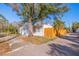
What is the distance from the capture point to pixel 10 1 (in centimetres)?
283

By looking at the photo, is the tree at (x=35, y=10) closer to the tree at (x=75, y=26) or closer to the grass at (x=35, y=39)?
the grass at (x=35, y=39)

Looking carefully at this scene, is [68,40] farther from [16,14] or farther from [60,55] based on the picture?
[16,14]

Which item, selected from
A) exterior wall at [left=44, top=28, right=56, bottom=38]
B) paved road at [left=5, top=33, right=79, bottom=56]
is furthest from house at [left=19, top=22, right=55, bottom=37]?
paved road at [left=5, top=33, right=79, bottom=56]

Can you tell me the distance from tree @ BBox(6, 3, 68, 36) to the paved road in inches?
6.7

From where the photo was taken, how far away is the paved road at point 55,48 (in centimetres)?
282

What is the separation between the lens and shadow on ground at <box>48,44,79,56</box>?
2818 mm

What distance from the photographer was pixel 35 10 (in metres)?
2.87

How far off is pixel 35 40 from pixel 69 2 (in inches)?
21.4

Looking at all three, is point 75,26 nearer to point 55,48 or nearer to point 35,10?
point 55,48

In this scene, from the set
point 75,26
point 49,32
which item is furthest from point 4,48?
point 75,26

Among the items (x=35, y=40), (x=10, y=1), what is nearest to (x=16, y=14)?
(x=10, y=1)

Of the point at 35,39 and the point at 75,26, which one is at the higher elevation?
the point at 75,26

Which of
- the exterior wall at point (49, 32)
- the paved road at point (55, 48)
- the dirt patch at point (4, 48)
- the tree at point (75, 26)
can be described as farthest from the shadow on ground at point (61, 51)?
the dirt patch at point (4, 48)

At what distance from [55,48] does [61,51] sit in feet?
0.24
